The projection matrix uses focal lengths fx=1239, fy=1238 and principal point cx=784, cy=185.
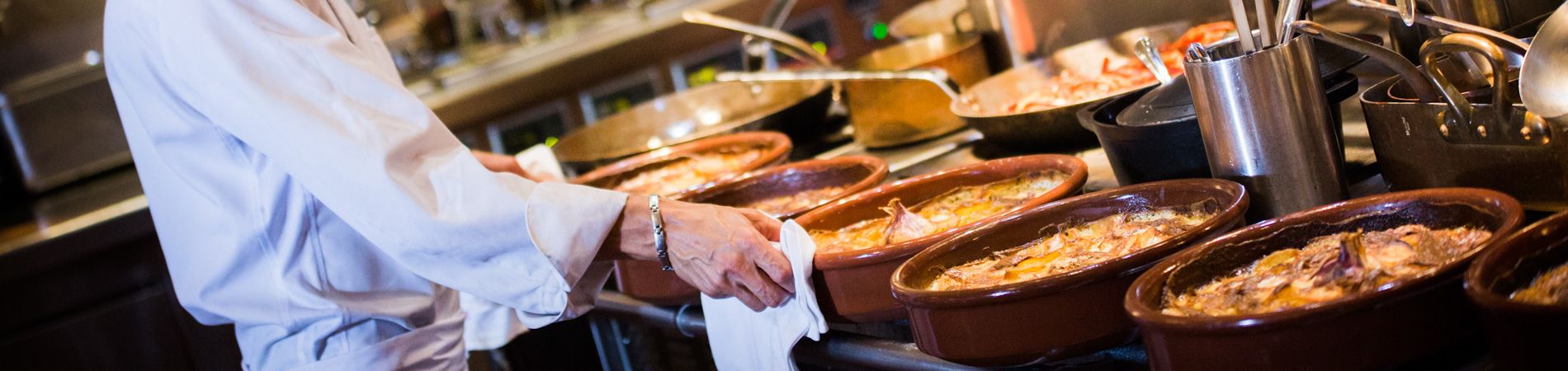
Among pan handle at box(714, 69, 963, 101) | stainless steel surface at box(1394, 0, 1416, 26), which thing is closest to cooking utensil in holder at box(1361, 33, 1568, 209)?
stainless steel surface at box(1394, 0, 1416, 26)

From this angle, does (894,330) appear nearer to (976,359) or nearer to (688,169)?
(976,359)

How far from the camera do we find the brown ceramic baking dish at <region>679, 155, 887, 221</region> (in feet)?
6.06

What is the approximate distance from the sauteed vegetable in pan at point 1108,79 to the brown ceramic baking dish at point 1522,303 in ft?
3.00

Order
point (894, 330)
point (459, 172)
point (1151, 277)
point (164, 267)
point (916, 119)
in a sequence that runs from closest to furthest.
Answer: point (1151, 277), point (894, 330), point (459, 172), point (916, 119), point (164, 267)

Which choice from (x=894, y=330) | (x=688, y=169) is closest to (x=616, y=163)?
(x=688, y=169)

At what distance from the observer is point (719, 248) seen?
1.42m

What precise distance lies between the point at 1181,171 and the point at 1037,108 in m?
0.44

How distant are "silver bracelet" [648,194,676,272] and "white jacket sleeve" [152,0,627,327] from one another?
45mm

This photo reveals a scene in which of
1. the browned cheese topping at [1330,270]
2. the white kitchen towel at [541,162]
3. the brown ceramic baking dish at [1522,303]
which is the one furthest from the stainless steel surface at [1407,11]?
the white kitchen towel at [541,162]

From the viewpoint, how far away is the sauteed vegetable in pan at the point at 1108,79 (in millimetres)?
1843

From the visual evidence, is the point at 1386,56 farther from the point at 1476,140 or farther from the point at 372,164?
the point at 372,164

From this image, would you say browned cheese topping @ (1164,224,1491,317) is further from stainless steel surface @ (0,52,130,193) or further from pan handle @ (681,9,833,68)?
stainless steel surface @ (0,52,130,193)

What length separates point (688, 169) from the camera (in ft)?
7.39

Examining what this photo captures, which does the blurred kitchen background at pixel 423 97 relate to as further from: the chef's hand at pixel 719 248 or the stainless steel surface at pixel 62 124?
the chef's hand at pixel 719 248
